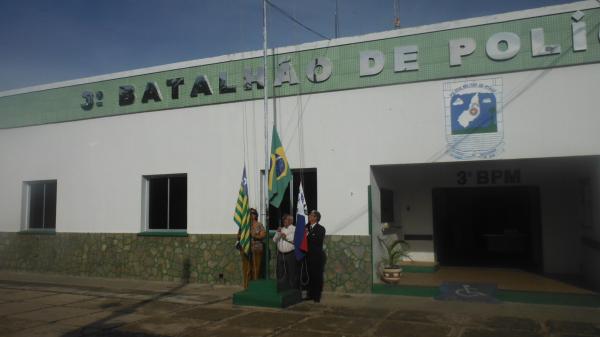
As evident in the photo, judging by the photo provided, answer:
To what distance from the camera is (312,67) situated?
12.3 m

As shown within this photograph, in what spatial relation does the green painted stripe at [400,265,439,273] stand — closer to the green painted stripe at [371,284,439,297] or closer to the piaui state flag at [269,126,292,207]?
the green painted stripe at [371,284,439,297]

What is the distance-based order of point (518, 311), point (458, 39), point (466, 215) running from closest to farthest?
point (518, 311) → point (458, 39) → point (466, 215)

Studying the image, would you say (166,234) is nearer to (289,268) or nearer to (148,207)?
(148,207)

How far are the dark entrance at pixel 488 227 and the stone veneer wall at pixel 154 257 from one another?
416 centimetres

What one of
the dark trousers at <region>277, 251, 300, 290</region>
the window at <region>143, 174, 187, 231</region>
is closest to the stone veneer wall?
the window at <region>143, 174, 187, 231</region>

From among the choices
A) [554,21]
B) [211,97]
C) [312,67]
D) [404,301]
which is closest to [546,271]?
[404,301]

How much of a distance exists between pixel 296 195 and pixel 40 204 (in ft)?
27.7

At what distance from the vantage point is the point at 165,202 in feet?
46.0

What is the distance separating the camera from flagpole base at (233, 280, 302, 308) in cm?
1018

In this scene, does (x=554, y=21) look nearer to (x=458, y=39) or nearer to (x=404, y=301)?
(x=458, y=39)

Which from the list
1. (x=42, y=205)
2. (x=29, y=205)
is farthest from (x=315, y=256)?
(x=29, y=205)

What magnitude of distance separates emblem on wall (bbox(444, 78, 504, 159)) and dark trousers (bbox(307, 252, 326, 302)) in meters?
3.49

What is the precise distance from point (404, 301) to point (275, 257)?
10.6ft

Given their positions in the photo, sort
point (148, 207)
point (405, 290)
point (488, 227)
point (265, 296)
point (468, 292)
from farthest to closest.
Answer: point (488, 227) < point (148, 207) < point (405, 290) < point (468, 292) < point (265, 296)
